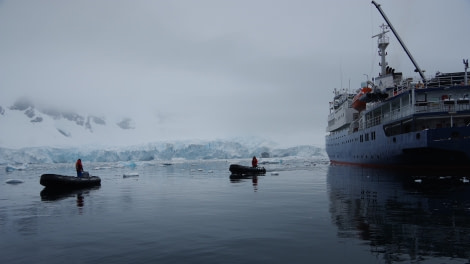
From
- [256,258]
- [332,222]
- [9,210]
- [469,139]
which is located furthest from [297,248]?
[469,139]

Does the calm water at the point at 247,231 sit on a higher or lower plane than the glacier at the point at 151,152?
lower

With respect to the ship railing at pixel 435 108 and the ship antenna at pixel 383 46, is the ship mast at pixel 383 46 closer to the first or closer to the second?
the ship antenna at pixel 383 46

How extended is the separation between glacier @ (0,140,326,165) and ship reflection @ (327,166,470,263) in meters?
112

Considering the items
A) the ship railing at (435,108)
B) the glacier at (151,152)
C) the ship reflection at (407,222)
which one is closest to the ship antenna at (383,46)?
the ship railing at (435,108)

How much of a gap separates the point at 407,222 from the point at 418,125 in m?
26.5

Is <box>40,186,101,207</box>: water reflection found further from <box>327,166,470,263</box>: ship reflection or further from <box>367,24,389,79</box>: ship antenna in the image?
<box>367,24,389,79</box>: ship antenna

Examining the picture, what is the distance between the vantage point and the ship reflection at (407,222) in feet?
25.7

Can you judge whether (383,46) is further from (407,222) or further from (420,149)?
(407,222)

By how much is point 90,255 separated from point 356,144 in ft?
142

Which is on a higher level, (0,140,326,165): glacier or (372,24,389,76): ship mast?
(372,24,389,76): ship mast

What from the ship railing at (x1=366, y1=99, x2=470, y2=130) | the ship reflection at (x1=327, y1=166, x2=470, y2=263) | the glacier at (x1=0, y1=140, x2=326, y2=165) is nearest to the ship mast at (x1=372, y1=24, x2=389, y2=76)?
the ship railing at (x1=366, y1=99, x2=470, y2=130)

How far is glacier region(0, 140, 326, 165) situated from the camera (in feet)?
385

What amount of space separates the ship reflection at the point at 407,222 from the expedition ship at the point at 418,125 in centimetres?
1252

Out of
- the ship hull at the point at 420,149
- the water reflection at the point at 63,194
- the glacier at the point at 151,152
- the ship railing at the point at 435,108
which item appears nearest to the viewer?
the water reflection at the point at 63,194
